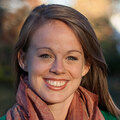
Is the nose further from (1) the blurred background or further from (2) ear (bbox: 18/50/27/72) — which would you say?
(1) the blurred background

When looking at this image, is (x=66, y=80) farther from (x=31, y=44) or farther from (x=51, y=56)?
(x=31, y=44)

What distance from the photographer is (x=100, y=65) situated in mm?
2615

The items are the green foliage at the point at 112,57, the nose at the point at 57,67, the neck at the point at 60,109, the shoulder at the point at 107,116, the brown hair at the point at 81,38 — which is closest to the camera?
the nose at the point at 57,67

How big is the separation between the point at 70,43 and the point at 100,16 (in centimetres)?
882

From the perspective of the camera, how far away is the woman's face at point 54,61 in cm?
219

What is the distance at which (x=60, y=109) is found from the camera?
8.02ft

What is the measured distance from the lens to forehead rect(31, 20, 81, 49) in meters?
2.19

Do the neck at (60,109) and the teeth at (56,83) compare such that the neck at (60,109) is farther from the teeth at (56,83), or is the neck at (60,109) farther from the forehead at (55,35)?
the forehead at (55,35)

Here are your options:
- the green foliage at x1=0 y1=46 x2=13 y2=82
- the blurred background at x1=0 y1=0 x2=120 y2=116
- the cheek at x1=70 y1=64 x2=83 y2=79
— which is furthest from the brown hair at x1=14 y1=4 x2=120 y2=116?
the green foliage at x1=0 y1=46 x2=13 y2=82

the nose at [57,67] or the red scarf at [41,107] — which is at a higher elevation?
the nose at [57,67]

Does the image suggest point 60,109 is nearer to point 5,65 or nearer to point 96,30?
point 96,30

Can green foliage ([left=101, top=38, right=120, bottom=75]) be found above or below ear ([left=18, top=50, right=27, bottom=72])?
below

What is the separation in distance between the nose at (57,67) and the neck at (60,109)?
1.15 feet

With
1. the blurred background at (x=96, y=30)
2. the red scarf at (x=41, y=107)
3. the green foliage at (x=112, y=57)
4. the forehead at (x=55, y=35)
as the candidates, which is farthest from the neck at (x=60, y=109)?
the green foliage at (x=112, y=57)
